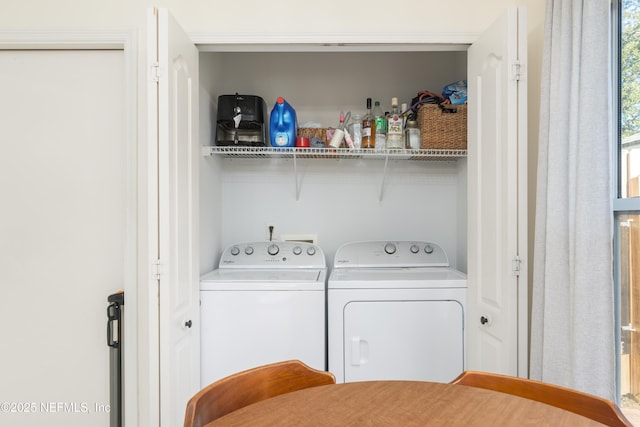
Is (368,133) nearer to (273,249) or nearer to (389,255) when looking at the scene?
(389,255)

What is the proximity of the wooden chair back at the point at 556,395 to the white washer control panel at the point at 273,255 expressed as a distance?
1.32 metres

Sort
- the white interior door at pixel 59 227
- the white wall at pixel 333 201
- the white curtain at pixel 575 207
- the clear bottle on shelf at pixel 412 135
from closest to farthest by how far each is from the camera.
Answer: the white curtain at pixel 575 207, the white interior door at pixel 59 227, the clear bottle on shelf at pixel 412 135, the white wall at pixel 333 201

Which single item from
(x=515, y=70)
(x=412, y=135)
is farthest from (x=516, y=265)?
(x=412, y=135)

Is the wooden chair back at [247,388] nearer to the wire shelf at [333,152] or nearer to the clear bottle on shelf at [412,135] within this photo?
the wire shelf at [333,152]

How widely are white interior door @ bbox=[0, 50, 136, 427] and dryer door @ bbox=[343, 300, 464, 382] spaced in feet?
4.16

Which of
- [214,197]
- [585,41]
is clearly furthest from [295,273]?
[585,41]

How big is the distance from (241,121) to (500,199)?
1.54 meters

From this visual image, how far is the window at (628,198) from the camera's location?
1236 mm

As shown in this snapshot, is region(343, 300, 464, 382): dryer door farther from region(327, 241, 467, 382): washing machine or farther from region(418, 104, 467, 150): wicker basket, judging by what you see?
region(418, 104, 467, 150): wicker basket

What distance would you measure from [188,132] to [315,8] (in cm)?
89

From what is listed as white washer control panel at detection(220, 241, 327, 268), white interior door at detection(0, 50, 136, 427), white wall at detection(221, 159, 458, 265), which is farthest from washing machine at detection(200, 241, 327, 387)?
white wall at detection(221, 159, 458, 265)

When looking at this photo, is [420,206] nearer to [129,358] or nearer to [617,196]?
[617,196]

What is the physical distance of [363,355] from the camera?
186 cm

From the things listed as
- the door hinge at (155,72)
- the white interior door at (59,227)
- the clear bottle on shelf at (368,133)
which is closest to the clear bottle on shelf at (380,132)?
the clear bottle on shelf at (368,133)
